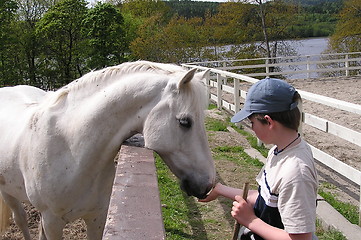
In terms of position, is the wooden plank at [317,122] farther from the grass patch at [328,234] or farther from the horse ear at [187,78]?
the horse ear at [187,78]

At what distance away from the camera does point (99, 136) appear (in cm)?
221

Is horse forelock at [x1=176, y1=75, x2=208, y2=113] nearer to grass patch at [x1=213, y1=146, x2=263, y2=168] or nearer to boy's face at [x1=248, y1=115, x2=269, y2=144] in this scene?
boy's face at [x1=248, y1=115, x2=269, y2=144]

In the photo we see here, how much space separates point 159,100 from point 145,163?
0.35 metres

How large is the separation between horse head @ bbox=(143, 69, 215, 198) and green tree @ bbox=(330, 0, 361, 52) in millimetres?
22436

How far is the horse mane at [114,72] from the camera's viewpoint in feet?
7.18

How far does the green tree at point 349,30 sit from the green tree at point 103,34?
42.0ft

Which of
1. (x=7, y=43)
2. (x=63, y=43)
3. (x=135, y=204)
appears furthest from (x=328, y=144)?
(x=63, y=43)

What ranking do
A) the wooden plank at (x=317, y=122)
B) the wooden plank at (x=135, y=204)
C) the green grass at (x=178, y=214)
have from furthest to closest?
the wooden plank at (x=317, y=122)
the green grass at (x=178, y=214)
the wooden plank at (x=135, y=204)

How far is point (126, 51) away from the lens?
2316 centimetres

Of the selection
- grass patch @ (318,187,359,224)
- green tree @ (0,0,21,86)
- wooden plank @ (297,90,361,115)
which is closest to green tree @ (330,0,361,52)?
green tree @ (0,0,21,86)

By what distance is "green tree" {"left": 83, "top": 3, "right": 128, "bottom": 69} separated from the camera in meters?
20.5

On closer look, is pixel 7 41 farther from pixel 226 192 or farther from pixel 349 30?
pixel 226 192

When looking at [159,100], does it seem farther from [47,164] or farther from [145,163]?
[47,164]

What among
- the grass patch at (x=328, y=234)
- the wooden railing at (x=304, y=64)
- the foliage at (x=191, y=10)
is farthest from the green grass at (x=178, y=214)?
the foliage at (x=191, y=10)
